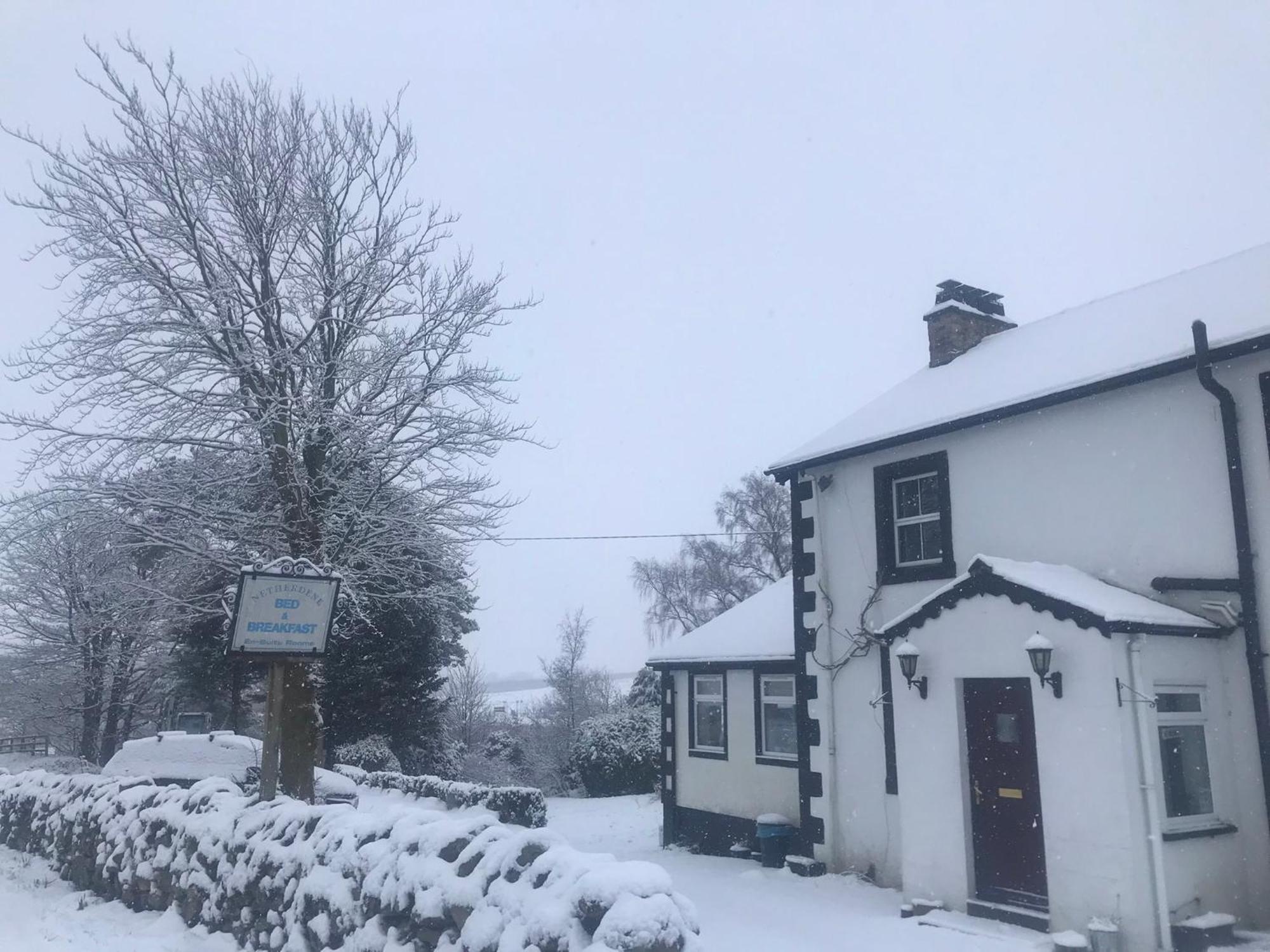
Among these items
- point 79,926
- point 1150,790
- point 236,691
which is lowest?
point 79,926

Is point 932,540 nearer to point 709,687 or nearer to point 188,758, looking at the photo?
point 709,687

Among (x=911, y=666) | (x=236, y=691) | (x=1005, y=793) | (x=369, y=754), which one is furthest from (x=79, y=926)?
(x=236, y=691)

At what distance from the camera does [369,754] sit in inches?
945

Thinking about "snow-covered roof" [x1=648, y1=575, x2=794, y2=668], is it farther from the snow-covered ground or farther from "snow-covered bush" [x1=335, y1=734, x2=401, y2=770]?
"snow-covered bush" [x1=335, y1=734, x2=401, y2=770]

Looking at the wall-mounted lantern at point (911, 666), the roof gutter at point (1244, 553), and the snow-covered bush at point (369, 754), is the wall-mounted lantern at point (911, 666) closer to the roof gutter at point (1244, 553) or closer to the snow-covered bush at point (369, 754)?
the roof gutter at point (1244, 553)

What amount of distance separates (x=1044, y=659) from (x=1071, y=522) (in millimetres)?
2226

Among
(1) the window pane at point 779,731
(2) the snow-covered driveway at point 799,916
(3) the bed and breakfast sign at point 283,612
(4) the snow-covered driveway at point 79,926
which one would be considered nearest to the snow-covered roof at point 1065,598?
(2) the snow-covered driveway at point 799,916

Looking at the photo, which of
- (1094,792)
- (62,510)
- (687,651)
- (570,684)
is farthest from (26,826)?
(570,684)

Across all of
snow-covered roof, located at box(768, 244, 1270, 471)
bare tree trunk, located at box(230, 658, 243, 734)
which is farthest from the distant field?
snow-covered roof, located at box(768, 244, 1270, 471)

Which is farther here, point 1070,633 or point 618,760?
point 618,760

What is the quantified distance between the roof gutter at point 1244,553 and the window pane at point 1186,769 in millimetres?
470

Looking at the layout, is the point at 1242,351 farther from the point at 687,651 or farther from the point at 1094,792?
the point at 687,651

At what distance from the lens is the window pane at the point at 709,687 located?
16.2 m

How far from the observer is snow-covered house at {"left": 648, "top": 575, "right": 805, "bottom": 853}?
14.9 metres
